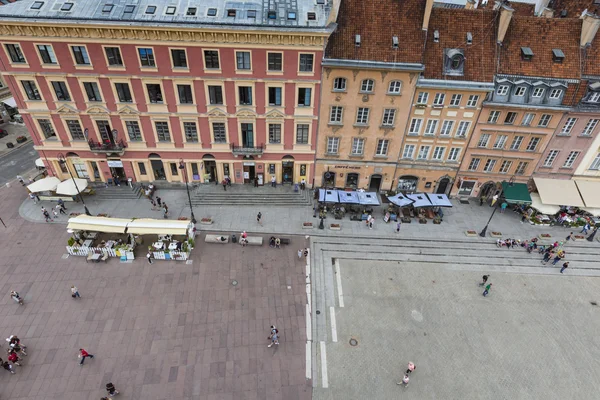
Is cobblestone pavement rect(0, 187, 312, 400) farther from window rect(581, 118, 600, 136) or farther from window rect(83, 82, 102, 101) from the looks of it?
window rect(581, 118, 600, 136)

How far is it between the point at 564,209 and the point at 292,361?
4005cm

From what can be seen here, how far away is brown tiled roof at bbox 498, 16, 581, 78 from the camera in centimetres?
3869

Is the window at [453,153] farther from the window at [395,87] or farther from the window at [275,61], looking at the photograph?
the window at [275,61]

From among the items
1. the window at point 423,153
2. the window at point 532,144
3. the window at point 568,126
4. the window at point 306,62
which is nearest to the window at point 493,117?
the window at point 532,144

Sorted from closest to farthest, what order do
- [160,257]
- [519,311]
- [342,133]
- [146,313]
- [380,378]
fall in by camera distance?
[380,378] → [146,313] → [519,311] → [160,257] → [342,133]

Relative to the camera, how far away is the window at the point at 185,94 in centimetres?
3883

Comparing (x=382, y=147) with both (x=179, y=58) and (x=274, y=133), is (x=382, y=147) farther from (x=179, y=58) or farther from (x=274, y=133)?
(x=179, y=58)

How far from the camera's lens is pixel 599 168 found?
43.8 m

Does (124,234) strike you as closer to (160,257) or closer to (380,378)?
(160,257)

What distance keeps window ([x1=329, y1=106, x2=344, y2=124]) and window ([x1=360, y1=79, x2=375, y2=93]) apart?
10.5 feet

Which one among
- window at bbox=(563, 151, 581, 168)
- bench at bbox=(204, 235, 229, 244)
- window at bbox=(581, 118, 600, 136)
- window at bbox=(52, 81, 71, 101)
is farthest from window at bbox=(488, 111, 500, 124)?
window at bbox=(52, 81, 71, 101)

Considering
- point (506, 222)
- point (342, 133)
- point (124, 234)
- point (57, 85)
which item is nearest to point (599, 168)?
point (506, 222)

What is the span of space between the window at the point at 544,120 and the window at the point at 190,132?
40.0 metres

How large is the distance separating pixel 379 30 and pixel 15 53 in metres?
37.6
